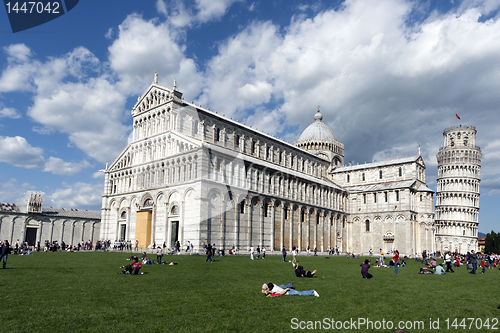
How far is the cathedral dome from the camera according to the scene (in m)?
77.1

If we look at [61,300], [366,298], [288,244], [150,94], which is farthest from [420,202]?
[61,300]

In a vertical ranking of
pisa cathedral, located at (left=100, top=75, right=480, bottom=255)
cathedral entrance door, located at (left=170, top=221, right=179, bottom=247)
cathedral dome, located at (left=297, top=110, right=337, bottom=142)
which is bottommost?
cathedral entrance door, located at (left=170, top=221, right=179, bottom=247)

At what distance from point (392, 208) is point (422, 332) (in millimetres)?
58904

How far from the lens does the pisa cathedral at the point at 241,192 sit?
133 ft

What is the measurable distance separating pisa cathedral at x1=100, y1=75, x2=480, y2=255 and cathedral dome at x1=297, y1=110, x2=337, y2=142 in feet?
16.7

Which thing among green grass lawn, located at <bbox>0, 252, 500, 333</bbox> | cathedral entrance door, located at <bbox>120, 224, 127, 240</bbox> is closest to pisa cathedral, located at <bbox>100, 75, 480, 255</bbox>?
cathedral entrance door, located at <bbox>120, 224, 127, 240</bbox>

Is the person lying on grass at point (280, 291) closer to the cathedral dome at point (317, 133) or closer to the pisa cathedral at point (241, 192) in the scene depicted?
the pisa cathedral at point (241, 192)

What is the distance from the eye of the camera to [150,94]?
49781 millimetres

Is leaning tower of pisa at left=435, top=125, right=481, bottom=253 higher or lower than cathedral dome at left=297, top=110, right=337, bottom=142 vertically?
lower

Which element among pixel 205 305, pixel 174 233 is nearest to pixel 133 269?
pixel 205 305

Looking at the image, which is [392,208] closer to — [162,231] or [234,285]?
[162,231]

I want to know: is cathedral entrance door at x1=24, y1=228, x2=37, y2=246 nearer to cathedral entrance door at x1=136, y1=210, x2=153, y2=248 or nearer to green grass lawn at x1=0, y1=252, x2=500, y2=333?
cathedral entrance door at x1=136, y1=210, x2=153, y2=248

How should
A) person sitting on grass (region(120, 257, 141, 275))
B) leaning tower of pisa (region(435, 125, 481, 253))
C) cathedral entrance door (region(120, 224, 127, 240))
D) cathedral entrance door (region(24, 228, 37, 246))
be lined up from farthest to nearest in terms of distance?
leaning tower of pisa (region(435, 125, 481, 253)) < cathedral entrance door (region(24, 228, 37, 246)) < cathedral entrance door (region(120, 224, 127, 240)) < person sitting on grass (region(120, 257, 141, 275))

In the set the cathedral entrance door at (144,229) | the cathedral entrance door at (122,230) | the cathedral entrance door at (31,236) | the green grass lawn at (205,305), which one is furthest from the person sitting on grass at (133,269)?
the cathedral entrance door at (31,236)
